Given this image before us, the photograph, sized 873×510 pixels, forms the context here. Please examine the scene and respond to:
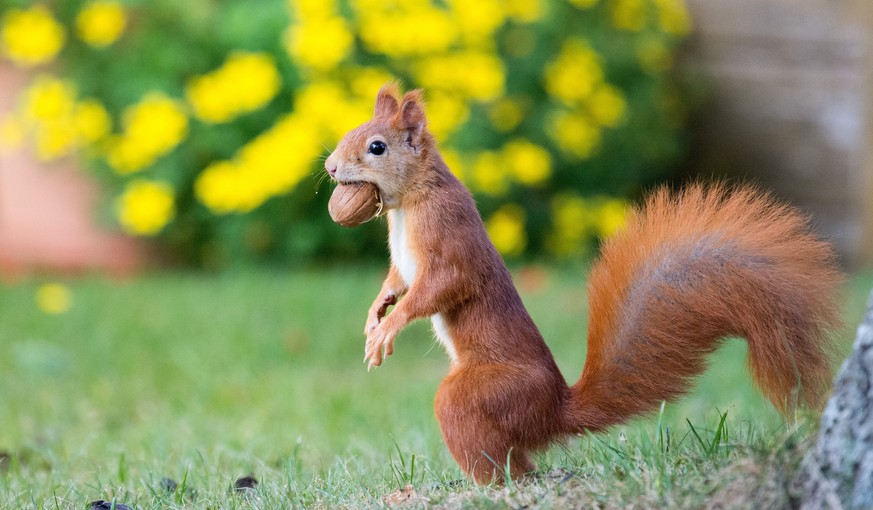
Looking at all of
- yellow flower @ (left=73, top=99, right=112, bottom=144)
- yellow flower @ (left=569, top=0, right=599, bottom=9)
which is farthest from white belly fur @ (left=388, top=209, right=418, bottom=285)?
yellow flower @ (left=569, top=0, right=599, bottom=9)

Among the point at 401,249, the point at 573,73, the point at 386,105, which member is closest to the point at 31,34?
the point at 573,73

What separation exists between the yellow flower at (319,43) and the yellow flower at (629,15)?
2.10 m

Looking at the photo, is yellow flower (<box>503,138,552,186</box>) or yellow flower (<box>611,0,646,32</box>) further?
yellow flower (<box>611,0,646,32</box>)

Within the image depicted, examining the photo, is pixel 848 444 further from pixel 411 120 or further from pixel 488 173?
pixel 488 173

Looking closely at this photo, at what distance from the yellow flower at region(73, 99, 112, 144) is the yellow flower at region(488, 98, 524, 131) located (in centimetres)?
255

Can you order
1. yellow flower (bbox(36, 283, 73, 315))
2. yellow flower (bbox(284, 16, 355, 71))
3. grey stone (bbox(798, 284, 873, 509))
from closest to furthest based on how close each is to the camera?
grey stone (bbox(798, 284, 873, 509)), yellow flower (bbox(36, 283, 73, 315)), yellow flower (bbox(284, 16, 355, 71))

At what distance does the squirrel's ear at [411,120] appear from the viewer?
8.23 feet

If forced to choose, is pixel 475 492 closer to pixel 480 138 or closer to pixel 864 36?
pixel 480 138

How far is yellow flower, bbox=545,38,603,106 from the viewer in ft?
23.1

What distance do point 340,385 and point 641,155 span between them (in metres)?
3.68

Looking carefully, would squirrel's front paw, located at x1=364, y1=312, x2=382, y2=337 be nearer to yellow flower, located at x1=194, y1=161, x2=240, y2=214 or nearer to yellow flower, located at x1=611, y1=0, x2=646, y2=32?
yellow flower, located at x1=194, y1=161, x2=240, y2=214

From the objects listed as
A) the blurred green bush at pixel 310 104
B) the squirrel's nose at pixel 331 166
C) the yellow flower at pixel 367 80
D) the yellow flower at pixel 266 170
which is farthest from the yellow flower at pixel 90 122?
the squirrel's nose at pixel 331 166

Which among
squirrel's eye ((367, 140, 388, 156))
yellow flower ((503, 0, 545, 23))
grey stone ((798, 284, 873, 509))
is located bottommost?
grey stone ((798, 284, 873, 509))

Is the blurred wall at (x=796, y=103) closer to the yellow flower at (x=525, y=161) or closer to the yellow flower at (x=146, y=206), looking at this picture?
the yellow flower at (x=525, y=161)
